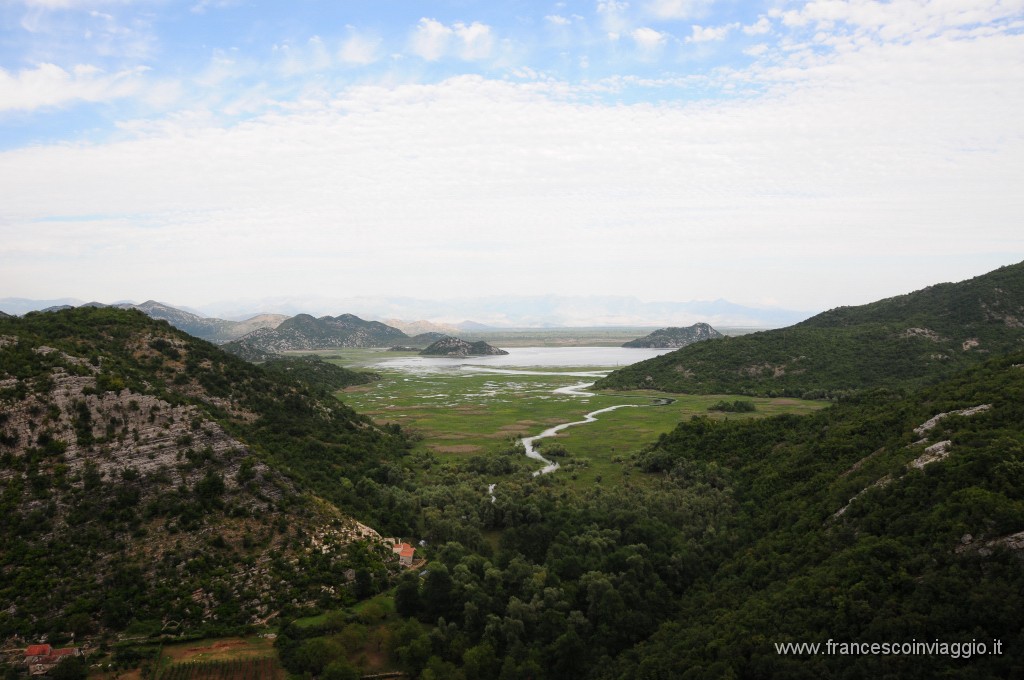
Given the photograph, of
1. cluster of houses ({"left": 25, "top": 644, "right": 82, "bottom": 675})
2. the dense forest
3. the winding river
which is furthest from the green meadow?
cluster of houses ({"left": 25, "top": 644, "right": 82, "bottom": 675})

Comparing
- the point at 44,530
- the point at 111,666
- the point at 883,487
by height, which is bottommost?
the point at 111,666

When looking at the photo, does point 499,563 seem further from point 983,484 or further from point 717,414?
point 717,414

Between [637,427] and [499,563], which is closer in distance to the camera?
[499,563]

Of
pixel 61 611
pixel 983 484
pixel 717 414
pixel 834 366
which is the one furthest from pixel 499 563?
pixel 834 366

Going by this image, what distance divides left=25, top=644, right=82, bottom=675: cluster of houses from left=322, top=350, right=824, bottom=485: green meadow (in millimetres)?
43888

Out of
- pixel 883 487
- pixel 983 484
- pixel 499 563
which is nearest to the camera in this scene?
pixel 983 484

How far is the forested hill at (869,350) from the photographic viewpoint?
362 feet

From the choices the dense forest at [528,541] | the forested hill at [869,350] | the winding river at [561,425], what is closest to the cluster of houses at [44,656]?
the dense forest at [528,541]

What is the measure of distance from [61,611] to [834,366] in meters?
126

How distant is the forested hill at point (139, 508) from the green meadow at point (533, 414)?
95.8 ft

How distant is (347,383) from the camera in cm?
15400

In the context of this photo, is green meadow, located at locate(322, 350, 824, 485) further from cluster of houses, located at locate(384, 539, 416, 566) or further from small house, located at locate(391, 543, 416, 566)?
small house, located at locate(391, 543, 416, 566)

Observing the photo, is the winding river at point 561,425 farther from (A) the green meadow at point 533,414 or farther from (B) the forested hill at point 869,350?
(B) the forested hill at point 869,350

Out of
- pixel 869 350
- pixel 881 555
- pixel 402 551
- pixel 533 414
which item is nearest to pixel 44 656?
pixel 402 551
